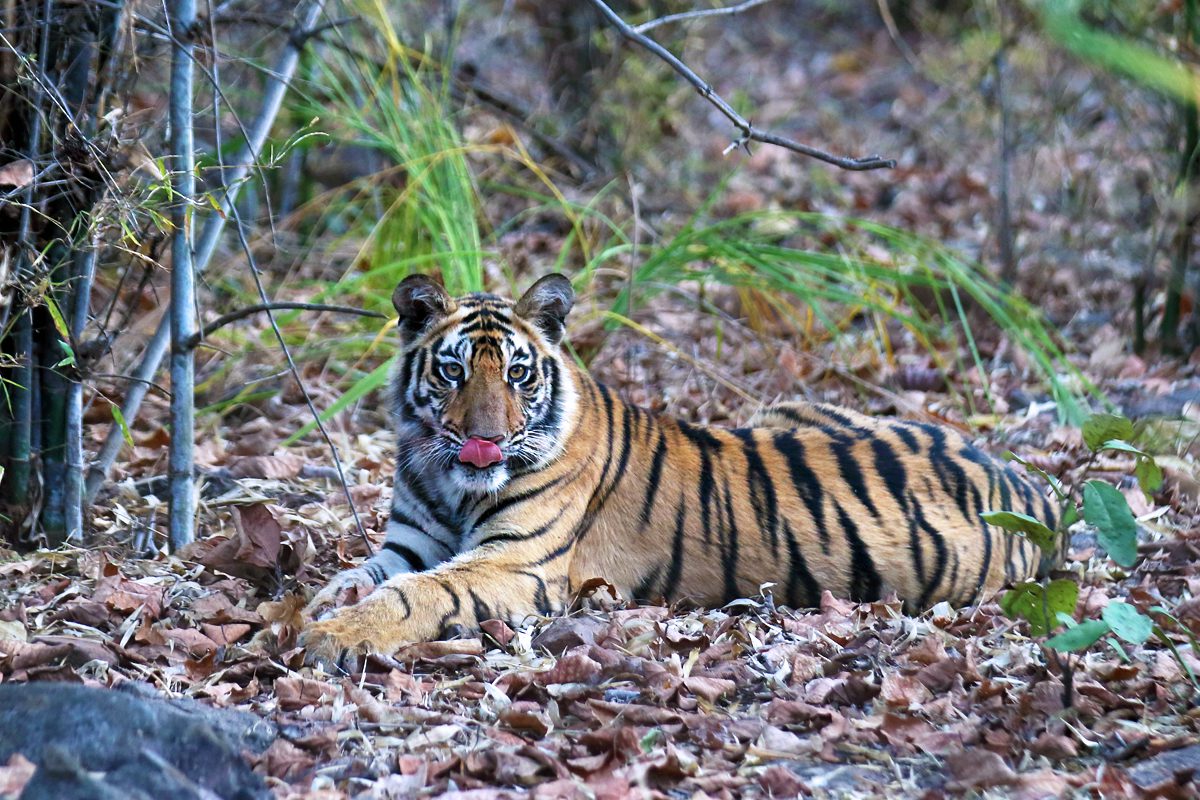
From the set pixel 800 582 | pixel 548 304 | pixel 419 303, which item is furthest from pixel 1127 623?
pixel 419 303

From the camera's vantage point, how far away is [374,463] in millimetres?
5465

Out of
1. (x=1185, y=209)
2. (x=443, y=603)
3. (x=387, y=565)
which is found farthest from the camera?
(x=1185, y=209)

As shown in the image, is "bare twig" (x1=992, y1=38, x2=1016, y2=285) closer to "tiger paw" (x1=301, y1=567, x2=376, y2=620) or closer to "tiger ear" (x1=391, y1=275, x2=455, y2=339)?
"tiger ear" (x1=391, y1=275, x2=455, y2=339)

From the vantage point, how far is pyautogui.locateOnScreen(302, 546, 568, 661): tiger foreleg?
140 inches

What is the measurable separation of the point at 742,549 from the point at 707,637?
617 millimetres

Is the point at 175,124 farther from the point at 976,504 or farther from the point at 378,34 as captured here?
the point at 378,34

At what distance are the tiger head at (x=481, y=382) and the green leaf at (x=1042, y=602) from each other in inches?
62.1

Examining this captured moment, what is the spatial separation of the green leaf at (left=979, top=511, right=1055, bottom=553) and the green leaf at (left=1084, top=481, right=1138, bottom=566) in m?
0.10

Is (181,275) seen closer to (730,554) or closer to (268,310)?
(268,310)

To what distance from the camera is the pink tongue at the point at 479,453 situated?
157 inches

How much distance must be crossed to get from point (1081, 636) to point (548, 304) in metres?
2.05

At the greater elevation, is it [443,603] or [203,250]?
[203,250]

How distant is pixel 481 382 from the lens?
404 centimetres

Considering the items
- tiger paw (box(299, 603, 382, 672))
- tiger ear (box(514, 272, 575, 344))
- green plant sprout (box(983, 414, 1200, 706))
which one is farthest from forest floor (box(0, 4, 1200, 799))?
tiger ear (box(514, 272, 575, 344))
